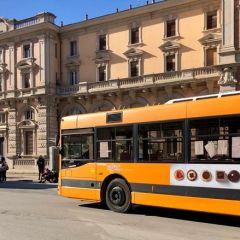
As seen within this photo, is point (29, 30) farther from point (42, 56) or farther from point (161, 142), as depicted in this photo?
point (161, 142)

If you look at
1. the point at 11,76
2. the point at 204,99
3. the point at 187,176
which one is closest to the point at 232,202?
the point at 187,176

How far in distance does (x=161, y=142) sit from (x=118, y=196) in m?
2.17

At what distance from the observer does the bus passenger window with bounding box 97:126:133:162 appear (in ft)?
40.3

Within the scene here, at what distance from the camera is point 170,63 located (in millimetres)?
38625

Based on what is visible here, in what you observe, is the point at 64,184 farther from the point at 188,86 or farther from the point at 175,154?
the point at 188,86

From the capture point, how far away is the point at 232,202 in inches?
390

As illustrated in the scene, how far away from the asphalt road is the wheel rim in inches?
13.4

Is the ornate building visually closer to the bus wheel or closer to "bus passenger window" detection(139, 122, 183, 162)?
the bus wheel

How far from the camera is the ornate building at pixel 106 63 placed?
36.0 meters

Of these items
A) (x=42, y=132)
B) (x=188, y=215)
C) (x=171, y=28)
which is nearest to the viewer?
(x=188, y=215)

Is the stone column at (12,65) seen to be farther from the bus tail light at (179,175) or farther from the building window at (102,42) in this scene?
the bus tail light at (179,175)

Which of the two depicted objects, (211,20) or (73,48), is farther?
(73,48)

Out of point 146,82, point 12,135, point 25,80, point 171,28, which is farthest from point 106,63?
point 12,135

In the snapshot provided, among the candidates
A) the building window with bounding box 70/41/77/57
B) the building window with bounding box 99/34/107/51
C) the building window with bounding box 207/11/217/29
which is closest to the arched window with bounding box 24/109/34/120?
the building window with bounding box 70/41/77/57
